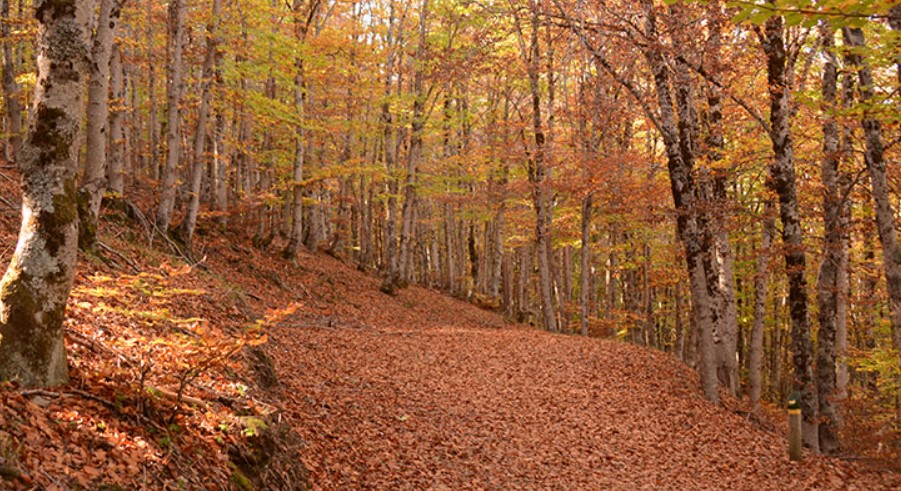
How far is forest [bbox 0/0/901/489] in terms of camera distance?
13.7 ft

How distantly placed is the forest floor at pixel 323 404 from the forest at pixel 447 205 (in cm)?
6

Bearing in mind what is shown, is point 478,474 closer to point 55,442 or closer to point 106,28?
point 55,442

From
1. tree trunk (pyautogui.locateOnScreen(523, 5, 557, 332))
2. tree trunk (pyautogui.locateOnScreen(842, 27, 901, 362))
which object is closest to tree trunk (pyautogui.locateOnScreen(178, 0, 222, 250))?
tree trunk (pyautogui.locateOnScreen(523, 5, 557, 332))

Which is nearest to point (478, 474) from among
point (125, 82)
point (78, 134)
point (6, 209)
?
point (78, 134)

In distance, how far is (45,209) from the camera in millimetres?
4004

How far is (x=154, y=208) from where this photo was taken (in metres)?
16.1

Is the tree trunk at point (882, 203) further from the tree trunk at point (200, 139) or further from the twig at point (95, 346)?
the tree trunk at point (200, 139)

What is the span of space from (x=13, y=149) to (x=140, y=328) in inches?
668

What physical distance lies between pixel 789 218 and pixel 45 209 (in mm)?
11046

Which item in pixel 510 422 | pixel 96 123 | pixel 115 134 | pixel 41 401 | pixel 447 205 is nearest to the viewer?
pixel 41 401

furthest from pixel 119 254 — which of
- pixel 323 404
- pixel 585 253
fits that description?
pixel 585 253

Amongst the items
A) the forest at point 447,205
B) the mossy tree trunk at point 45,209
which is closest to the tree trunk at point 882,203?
the forest at point 447,205

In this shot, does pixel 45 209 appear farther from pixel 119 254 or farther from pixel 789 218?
pixel 789 218

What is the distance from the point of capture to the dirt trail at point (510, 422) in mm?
7617
